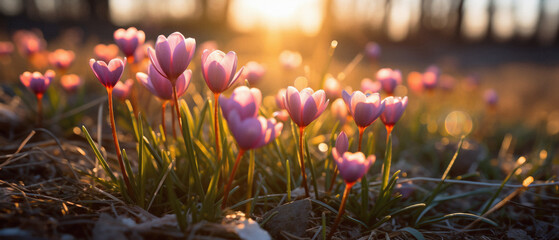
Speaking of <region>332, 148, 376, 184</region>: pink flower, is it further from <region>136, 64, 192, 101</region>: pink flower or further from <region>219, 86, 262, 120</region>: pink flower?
<region>136, 64, 192, 101</region>: pink flower

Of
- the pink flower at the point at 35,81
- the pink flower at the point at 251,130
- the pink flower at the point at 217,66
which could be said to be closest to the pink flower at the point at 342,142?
the pink flower at the point at 251,130

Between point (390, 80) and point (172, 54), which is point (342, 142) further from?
point (390, 80)

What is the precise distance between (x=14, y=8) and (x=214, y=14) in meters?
10.4

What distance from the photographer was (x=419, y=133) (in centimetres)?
295

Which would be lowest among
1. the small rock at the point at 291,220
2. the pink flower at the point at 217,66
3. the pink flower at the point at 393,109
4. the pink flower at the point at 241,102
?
the small rock at the point at 291,220

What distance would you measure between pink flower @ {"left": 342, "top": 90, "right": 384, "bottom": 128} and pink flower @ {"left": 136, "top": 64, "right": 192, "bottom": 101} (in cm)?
58

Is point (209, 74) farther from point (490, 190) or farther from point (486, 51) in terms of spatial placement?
point (486, 51)

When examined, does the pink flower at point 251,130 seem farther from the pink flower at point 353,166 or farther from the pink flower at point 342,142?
the pink flower at point 342,142

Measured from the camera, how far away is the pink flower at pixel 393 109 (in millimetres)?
1207

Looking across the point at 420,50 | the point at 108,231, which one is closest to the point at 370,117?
the point at 108,231

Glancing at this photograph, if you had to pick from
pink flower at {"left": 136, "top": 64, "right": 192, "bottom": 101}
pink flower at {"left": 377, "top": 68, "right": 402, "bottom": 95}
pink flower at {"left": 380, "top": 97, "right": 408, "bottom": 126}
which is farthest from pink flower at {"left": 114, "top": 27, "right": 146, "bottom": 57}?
pink flower at {"left": 377, "top": 68, "right": 402, "bottom": 95}

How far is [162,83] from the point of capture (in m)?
1.30

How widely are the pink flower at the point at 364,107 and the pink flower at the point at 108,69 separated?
0.73 metres

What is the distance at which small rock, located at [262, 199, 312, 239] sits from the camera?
122 centimetres
